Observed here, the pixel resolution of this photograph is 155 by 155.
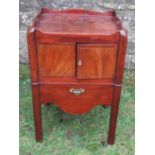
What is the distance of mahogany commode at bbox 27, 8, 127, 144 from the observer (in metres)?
1.83

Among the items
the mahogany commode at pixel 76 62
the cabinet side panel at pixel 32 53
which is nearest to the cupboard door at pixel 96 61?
the mahogany commode at pixel 76 62

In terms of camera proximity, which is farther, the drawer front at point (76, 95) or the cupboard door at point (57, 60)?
the drawer front at point (76, 95)

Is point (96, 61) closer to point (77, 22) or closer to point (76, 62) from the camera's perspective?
point (76, 62)

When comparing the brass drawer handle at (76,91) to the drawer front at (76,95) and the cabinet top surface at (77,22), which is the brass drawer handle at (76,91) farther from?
the cabinet top surface at (77,22)

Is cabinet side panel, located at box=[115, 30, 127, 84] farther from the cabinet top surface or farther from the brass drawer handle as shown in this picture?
the brass drawer handle

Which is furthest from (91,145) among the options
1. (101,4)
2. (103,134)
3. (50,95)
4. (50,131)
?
(101,4)

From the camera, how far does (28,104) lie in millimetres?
2617

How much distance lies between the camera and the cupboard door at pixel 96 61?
6.05 ft

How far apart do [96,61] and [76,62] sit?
11cm

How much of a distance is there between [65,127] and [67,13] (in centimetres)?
78

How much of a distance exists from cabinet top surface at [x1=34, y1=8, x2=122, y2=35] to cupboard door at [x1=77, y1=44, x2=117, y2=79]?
0.08m

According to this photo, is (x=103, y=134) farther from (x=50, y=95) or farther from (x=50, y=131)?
(x=50, y=95)

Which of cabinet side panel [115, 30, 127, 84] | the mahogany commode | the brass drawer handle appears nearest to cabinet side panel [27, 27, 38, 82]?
the mahogany commode

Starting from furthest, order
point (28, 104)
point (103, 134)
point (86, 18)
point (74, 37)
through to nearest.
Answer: point (28, 104), point (103, 134), point (86, 18), point (74, 37)
